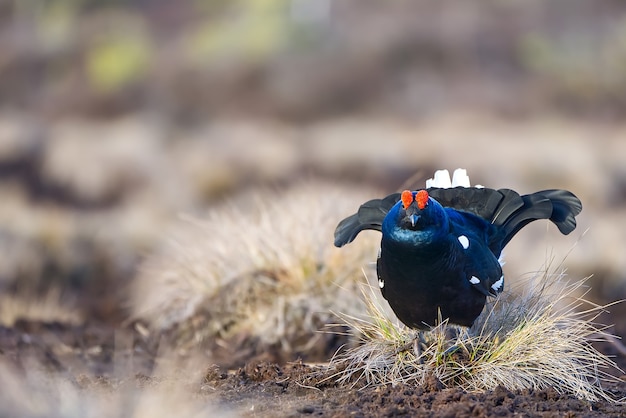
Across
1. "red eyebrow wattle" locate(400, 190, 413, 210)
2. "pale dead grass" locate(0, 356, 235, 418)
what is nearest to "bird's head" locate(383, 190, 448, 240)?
"red eyebrow wattle" locate(400, 190, 413, 210)

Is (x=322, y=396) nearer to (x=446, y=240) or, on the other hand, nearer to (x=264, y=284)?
(x=446, y=240)

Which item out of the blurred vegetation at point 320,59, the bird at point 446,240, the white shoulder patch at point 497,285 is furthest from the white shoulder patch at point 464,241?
the blurred vegetation at point 320,59

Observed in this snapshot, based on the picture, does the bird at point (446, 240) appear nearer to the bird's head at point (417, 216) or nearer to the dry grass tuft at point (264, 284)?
the bird's head at point (417, 216)

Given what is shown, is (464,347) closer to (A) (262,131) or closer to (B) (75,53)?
(A) (262,131)

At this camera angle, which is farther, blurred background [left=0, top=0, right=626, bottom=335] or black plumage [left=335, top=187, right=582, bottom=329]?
blurred background [left=0, top=0, right=626, bottom=335]

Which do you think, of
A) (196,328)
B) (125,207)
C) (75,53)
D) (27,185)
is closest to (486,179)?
(125,207)

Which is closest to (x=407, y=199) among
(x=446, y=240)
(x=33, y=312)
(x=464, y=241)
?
(x=446, y=240)

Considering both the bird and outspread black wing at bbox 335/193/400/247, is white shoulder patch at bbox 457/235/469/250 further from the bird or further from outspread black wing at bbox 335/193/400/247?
outspread black wing at bbox 335/193/400/247
